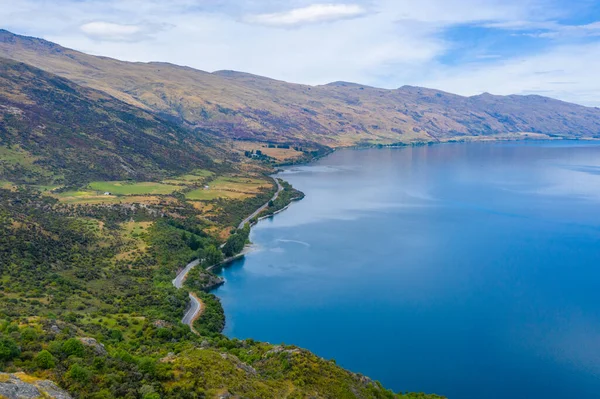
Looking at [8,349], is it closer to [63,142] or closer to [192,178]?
[192,178]

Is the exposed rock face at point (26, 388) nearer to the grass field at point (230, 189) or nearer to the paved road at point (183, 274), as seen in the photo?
the paved road at point (183, 274)

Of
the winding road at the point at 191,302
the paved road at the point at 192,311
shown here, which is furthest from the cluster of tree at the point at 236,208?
the paved road at the point at 192,311

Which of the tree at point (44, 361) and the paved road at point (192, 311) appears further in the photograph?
the paved road at point (192, 311)

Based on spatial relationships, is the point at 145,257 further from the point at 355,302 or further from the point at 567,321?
the point at 567,321

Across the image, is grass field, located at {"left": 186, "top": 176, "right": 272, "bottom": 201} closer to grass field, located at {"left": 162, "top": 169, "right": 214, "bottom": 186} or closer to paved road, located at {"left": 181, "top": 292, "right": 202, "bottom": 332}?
grass field, located at {"left": 162, "top": 169, "right": 214, "bottom": 186}

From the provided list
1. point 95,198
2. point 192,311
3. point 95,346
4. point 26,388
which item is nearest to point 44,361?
point 95,346

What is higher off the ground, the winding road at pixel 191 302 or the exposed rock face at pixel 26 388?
the exposed rock face at pixel 26 388

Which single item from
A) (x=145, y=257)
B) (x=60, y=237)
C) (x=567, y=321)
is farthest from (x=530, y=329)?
(x=60, y=237)
